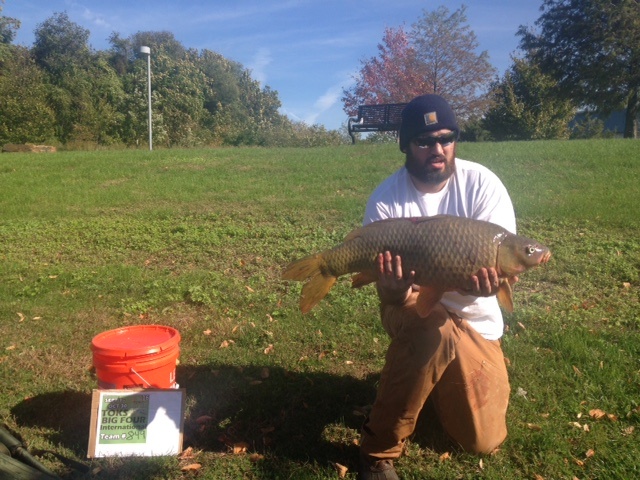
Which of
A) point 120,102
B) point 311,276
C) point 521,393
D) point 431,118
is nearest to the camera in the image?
point 311,276

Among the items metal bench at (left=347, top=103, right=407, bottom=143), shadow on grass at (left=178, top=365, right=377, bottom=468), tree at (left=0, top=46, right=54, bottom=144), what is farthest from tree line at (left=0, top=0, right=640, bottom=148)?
shadow on grass at (left=178, top=365, right=377, bottom=468)

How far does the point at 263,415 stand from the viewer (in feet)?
11.3

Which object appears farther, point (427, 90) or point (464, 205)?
point (427, 90)

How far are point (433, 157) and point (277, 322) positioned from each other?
7.24ft

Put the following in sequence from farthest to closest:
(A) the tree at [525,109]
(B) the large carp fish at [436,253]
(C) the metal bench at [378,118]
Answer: (A) the tree at [525,109] → (C) the metal bench at [378,118] → (B) the large carp fish at [436,253]

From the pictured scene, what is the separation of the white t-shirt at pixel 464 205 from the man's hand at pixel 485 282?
35 centimetres

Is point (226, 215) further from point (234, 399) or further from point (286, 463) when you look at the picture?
point (286, 463)

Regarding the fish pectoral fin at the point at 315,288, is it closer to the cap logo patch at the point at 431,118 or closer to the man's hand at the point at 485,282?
the man's hand at the point at 485,282

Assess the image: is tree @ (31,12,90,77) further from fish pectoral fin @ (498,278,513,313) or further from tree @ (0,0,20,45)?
fish pectoral fin @ (498,278,513,313)

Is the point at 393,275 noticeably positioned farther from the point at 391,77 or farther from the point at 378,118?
the point at 391,77

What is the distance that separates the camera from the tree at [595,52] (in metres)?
23.3

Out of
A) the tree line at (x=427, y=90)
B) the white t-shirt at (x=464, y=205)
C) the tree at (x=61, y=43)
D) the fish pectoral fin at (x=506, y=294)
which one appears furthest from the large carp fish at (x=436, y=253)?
the tree at (x=61, y=43)

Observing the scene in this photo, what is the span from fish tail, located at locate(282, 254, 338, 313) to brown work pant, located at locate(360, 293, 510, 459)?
1.24ft

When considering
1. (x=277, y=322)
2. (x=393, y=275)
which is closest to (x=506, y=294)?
(x=393, y=275)
